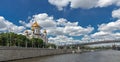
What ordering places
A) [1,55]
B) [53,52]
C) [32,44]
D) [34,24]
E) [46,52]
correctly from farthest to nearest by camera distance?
[34,24]
[53,52]
[32,44]
[46,52]
[1,55]

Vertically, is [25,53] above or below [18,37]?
below

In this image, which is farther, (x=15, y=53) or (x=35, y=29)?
(x=35, y=29)

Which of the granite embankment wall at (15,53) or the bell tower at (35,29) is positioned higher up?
the bell tower at (35,29)

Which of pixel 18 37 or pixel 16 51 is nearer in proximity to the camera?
pixel 16 51

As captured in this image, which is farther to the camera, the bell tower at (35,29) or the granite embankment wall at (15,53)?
the bell tower at (35,29)

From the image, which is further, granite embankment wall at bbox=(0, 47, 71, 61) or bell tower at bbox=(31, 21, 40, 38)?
bell tower at bbox=(31, 21, 40, 38)

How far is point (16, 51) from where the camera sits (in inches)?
2367

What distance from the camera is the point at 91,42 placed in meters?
177

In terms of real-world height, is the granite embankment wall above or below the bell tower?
below

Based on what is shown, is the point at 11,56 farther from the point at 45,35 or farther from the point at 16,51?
the point at 45,35

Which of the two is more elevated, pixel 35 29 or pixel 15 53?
pixel 35 29

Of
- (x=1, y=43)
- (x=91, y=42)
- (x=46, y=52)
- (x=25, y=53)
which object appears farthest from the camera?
(x=91, y=42)

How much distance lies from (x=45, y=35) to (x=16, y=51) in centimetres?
12126

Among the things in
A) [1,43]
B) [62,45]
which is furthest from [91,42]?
[1,43]
